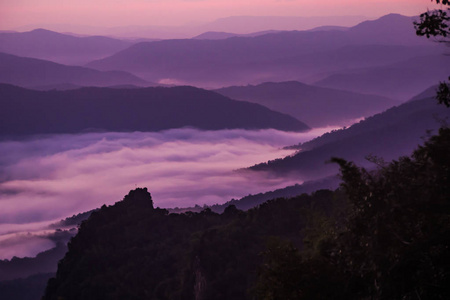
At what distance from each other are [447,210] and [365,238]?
225 centimetres

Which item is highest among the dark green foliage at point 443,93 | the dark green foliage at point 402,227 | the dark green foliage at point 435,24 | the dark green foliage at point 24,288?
the dark green foliage at point 435,24

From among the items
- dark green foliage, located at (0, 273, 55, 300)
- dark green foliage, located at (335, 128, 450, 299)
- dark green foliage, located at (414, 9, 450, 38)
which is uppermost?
dark green foliage, located at (414, 9, 450, 38)

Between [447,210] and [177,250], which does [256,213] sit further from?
[447,210]

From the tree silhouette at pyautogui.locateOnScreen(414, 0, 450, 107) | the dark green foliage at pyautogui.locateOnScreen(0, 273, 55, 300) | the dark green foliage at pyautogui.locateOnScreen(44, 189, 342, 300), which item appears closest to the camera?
the tree silhouette at pyautogui.locateOnScreen(414, 0, 450, 107)

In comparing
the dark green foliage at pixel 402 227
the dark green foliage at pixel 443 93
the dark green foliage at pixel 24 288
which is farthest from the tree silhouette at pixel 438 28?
the dark green foliage at pixel 24 288

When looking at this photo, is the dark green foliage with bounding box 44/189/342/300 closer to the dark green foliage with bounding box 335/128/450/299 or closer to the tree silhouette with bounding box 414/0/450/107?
the dark green foliage with bounding box 335/128/450/299

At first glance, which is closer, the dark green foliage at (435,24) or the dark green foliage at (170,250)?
the dark green foliage at (435,24)

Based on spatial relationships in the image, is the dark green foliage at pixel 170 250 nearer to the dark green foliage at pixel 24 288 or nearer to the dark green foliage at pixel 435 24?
the dark green foliage at pixel 435 24

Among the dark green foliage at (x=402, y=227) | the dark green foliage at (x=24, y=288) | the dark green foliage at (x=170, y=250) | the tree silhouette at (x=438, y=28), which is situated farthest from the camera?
the dark green foliage at (x=24, y=288)

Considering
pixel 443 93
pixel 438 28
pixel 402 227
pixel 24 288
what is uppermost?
pixel 438 28

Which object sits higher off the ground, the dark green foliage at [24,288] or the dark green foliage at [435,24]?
the dark green foliage at [435,24]

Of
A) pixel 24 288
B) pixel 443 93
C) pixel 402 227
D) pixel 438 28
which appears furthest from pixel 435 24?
pixel 24 288

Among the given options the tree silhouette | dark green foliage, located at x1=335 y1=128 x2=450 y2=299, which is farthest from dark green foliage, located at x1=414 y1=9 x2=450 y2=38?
dark green foliage, located at x1=335 y1=128 x2=450 y2=299

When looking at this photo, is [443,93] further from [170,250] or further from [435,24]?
[170,250]
